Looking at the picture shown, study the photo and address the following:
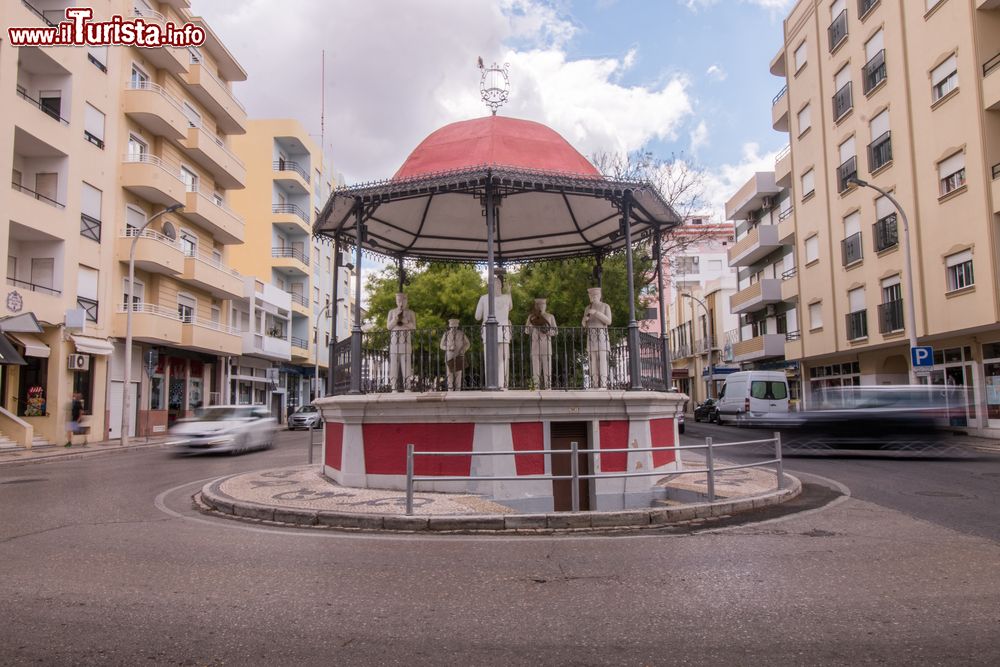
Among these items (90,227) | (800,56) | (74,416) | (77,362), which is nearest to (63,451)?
(74,416)

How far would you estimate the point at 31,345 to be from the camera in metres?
22.7

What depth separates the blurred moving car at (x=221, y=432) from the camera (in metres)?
19.7

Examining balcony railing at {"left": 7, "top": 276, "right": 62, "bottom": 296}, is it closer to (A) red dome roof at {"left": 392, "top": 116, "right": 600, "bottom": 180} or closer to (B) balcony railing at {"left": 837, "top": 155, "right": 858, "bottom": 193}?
(A) red dome roof at {"left": 392, "top": 116, "right": 600, "bottom": 180}

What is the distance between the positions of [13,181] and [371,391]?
65.8 feet

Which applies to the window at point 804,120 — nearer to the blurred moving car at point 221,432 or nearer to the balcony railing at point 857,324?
the balcony railing at point 857,324

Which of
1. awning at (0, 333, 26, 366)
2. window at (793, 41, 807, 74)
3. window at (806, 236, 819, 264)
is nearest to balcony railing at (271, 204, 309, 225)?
awning at (0, 333, 26, 366)

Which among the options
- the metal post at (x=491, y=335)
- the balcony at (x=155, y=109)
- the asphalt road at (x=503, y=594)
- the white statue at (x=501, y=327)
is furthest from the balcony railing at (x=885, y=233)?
the balcony at (x=155, y=109)

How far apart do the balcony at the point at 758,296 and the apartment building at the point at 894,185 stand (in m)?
1.43

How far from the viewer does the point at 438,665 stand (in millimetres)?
3723

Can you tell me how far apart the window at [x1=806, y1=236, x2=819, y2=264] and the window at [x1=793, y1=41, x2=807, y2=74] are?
849cm

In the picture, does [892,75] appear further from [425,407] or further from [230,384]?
[230,384]

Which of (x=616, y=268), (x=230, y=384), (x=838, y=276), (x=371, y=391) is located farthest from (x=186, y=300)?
(x=838, y=276)

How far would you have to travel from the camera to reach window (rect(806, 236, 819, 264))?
33.8m

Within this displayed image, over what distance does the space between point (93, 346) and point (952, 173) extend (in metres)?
30.4
